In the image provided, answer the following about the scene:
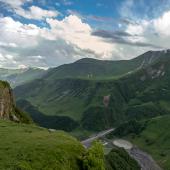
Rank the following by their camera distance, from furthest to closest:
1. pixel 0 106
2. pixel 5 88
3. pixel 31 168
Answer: pixel 5 88 < pixel 0 106 < pixel 31 168

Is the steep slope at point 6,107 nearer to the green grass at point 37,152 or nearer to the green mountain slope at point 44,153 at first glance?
the green mountain slope at point 44,153

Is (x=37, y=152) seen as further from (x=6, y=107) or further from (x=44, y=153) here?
(x=6, y=107)

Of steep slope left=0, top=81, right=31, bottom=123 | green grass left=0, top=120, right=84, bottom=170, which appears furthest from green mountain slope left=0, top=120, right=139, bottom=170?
steep slope left=0, top=81, right=31, bottom=123

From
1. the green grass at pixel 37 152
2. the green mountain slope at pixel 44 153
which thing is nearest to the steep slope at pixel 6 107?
the green mountain slope at pixel 44 153

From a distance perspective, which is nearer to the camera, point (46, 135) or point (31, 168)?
point (31, 168)

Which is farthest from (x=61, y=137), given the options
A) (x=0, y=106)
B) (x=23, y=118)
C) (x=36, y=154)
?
(x=23, y=118)

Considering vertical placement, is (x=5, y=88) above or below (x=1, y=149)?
above

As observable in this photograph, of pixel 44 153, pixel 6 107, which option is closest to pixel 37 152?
pixel 44 153

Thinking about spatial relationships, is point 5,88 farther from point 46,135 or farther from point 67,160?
point 67,160
